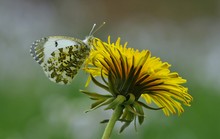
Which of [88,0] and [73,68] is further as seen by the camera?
[88,0]

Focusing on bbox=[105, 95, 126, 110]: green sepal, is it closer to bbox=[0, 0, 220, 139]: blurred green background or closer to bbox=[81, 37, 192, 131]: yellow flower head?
bbox=[81, 37, 192, 131]: yellow flower head

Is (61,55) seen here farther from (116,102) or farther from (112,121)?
(112,121)

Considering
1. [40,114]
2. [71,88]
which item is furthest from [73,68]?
[71,88]

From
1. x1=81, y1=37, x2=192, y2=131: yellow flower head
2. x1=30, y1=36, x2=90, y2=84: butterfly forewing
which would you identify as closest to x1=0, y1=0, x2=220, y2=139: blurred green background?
x1=30, y1=36, x2=90, y2=84: butterfly forewing

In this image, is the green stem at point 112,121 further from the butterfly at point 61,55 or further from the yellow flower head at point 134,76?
the butterfly at point 61,55

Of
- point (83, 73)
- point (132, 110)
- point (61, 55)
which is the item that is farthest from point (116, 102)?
point (83, 73)
